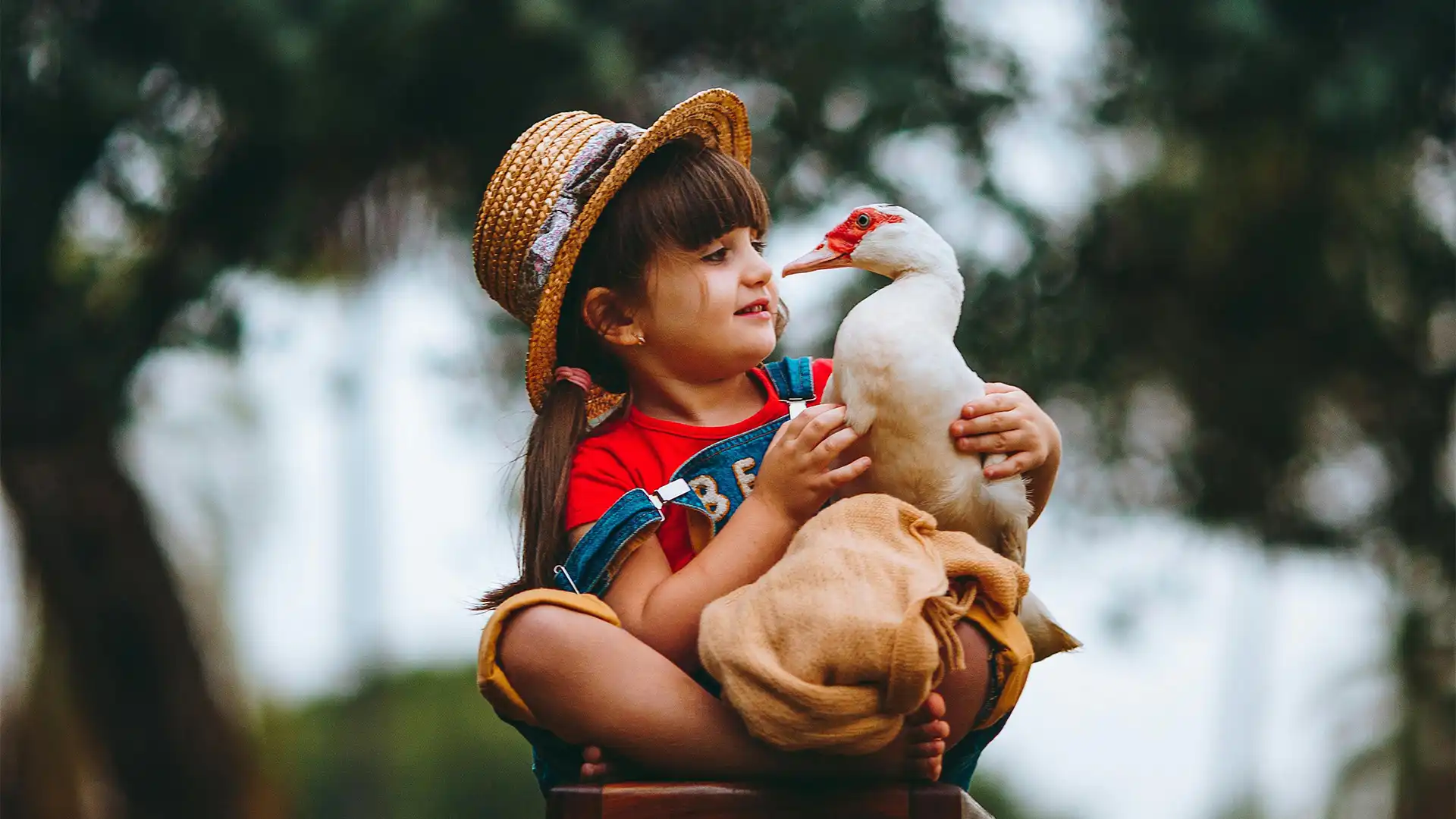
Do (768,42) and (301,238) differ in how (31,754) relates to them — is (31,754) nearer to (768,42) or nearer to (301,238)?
(301,238)

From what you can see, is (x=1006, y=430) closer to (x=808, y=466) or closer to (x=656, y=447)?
(x=808, y=466)

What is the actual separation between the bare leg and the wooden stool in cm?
2

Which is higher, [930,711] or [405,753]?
[930,711]

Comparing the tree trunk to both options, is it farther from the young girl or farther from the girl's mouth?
the girl's mouth

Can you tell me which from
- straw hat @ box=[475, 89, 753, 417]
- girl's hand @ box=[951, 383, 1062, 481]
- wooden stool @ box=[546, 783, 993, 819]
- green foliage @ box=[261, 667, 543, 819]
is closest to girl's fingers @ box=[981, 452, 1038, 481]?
girl's hand @ box=[951, 383, 1062, 481]

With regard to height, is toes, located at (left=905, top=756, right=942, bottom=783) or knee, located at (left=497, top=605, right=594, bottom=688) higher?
knee, located at (left=497, top=605, right=594, bottom=688)

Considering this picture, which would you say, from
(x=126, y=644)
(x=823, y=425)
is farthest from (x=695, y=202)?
(x=126, y=644)

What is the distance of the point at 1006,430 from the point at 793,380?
1.34ft

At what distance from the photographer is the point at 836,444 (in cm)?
159

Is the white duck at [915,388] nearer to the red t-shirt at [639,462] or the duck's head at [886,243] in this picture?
the duck's head at [886,243]

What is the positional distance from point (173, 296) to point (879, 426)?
334 cm

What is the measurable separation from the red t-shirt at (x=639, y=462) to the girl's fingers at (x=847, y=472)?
150mm

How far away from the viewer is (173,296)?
4391mm

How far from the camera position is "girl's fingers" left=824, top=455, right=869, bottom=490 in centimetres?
159
